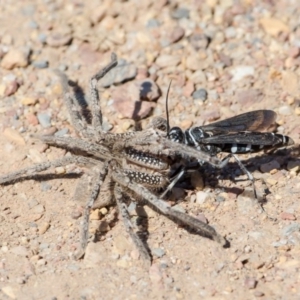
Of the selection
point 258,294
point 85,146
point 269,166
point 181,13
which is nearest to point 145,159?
point 85,146

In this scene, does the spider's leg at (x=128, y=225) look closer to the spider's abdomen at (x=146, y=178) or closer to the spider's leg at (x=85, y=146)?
the spider's abdomen at (x=146, y=178)

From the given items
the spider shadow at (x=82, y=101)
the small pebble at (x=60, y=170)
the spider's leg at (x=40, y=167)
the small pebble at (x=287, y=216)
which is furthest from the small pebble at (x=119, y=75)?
the small pebble at (x=287, y=216)

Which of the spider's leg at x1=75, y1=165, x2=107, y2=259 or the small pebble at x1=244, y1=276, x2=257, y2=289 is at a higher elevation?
the spider's leg at x1=75, y1=165, x2=107, y2=259

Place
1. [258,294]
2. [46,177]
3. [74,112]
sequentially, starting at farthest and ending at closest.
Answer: [74,112], [46,177], [258,294]

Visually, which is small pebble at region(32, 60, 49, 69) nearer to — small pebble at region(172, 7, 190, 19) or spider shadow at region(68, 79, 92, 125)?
spider shadow at region(68, 79, 92, 125)

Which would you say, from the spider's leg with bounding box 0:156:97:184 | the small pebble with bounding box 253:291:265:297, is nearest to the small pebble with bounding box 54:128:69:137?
the spider's leg with bounding box 0:156:97:184

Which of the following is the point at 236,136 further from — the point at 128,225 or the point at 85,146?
the point at 85,146

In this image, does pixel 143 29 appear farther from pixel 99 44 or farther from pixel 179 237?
pixel 179 237
